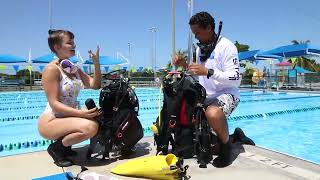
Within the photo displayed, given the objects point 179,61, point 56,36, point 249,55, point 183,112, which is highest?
point 249,55

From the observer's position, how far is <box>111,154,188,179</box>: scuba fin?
313cm

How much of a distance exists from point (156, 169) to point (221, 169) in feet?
2.40

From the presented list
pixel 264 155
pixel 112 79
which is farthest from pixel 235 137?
pixel 112 79

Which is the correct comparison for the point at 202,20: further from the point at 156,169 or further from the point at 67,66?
the point at 156,169

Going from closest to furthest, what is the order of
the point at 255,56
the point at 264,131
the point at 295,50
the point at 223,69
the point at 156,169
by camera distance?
A: the point at 156,169
the point at 223,69
the point at 264,131
the point at 295,50
the point at 255,56

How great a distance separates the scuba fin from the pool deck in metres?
0.11

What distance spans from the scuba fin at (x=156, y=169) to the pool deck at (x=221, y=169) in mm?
112

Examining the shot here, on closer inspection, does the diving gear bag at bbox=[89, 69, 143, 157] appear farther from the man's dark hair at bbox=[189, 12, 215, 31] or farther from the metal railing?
the metal railing

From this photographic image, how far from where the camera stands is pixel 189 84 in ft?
12.2

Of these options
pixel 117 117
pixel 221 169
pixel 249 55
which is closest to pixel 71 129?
pixel 117 117

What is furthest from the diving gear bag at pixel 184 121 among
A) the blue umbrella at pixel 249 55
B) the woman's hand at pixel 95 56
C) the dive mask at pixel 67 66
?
the blue umbrella at pixel 249 55

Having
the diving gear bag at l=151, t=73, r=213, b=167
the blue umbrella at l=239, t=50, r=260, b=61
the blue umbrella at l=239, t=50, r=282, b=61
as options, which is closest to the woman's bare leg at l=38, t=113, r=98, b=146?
the diving gear bag at l=151, t=73, r=213, b=167

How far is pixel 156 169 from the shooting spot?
10.3 ft

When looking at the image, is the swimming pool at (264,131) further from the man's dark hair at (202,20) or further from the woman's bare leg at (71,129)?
the man's dark hair at (202,20)
